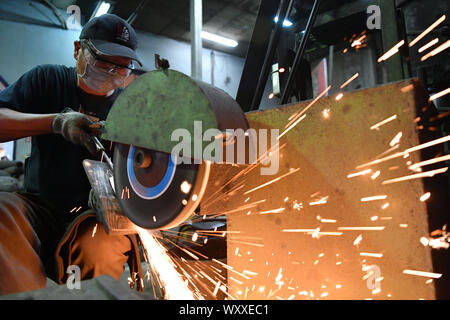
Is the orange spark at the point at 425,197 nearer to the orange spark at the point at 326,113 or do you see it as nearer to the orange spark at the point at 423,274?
the orange spark at the point at 423,274

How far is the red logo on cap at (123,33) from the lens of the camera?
1.79 m

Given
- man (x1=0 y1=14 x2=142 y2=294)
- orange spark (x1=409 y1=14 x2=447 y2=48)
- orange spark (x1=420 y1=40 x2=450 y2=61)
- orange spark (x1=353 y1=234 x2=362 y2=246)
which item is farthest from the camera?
orange spark (x1=409 y1=14 x2=447 y2=48)

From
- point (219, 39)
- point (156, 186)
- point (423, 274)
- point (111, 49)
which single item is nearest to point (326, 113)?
point (423, 274)

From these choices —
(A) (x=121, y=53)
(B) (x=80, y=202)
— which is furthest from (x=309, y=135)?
(B) (x=80, y=202)

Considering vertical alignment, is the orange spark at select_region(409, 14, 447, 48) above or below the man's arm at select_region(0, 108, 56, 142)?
above

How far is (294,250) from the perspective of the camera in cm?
109

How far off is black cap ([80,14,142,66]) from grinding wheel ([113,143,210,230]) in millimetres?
666

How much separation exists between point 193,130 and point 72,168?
1147 mm

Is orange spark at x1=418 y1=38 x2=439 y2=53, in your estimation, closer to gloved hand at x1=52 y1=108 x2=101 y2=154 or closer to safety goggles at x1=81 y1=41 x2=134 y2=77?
safety goggles at x1=81 y1=41 x2=134 y2=77

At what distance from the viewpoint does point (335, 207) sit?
3.39 feet

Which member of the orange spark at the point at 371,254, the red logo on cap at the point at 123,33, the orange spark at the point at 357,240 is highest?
the red logo on cap at the point at 123,33

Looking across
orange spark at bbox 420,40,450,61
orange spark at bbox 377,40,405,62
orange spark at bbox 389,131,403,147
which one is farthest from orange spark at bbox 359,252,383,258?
orange spark at bbox 420,40,450,61

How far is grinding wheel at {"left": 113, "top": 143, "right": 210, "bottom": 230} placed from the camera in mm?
1030

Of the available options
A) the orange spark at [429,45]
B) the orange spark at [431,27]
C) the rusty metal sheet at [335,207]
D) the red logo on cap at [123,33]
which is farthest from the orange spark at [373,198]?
the orange spark at [429,45]
